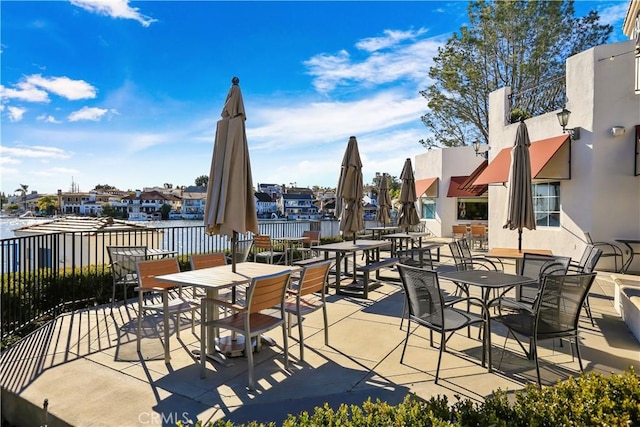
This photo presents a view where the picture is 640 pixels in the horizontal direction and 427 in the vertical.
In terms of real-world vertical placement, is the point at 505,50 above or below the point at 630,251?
above

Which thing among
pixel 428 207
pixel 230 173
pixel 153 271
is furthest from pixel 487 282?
pixel 428 207

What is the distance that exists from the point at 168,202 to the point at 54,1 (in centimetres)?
2558

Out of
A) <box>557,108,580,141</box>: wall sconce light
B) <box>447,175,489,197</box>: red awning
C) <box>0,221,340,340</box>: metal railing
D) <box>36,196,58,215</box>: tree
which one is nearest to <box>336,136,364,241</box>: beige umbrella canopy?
<box>0,221,340,340</box>: metal railing

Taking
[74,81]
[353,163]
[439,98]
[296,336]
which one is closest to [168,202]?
[74,81]

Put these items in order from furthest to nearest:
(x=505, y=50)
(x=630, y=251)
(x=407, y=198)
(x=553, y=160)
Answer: (x=505, y=50), (x=407, y=198), (x=553, y=160), (x=630, y=251)

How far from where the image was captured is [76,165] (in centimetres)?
1656

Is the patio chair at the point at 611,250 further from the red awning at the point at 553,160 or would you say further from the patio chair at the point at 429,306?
the patio chair at the point at 429,306

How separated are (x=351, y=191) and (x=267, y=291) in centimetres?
423

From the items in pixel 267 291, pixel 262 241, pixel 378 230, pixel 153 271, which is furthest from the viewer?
pixel 378 230

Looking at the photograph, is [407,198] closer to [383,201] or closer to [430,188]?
A: [383,201]

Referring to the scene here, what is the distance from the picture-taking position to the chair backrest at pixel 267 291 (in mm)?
3125

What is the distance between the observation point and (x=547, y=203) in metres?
10.5

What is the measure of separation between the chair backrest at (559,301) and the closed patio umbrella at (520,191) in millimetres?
3715

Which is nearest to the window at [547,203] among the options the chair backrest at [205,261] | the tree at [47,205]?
the chair backrest at [205,261]
